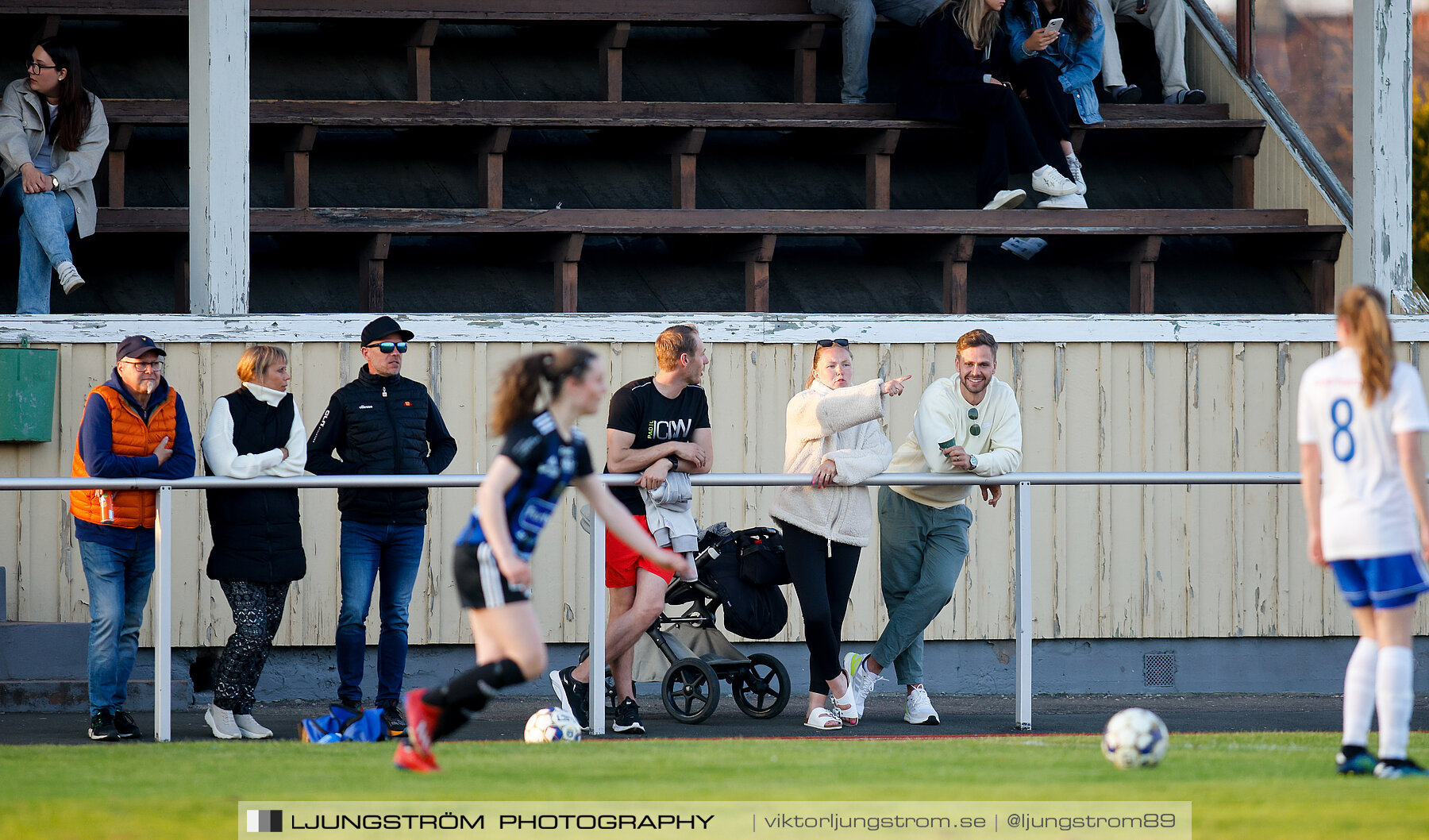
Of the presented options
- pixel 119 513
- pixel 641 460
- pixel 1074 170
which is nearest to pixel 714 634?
pixel 641 460

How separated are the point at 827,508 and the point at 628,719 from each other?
1.42 m

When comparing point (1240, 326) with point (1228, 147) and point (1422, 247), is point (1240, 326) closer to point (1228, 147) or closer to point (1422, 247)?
point (1228, 147)

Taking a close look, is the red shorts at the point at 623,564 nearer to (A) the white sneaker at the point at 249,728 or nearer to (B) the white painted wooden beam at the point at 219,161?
(A) the white sneaker at the point at 249,728

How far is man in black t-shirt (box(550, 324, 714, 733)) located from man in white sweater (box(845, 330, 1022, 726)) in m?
1.14

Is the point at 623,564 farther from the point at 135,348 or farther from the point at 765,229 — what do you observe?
the point at 765,229

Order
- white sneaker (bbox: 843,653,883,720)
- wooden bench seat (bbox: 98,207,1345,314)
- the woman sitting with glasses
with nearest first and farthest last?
white sneaker (bbox: 843,653,883,720), the woman sitting with glasses, wooden bench seat (bbox: 98,207,1345,314)

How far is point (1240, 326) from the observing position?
10.6m

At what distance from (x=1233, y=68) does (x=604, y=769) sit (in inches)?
372

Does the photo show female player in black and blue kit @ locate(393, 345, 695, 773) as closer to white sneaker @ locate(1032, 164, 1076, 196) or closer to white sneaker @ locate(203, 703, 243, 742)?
white sneaker @ locate(203, 703, 243, 742)

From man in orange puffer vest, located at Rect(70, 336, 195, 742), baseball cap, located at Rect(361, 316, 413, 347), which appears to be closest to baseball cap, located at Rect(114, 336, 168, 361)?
man in orange puffer vest, located at Rect(70, 336, 195, 742)

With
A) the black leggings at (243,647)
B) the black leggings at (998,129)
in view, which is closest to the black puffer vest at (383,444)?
the black leggings at (243,647)

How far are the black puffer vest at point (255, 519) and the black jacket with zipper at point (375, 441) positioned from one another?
0.22 meters

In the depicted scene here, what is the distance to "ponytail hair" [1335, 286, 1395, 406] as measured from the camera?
17.6ft

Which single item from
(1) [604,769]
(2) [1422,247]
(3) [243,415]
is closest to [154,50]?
(3) [243,415]
